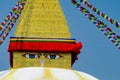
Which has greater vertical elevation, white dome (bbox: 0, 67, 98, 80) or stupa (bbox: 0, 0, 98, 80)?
stupa (bbox: 0, 0, 98, 80)

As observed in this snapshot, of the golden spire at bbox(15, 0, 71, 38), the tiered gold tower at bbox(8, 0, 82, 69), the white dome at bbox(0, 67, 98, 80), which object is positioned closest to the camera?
the white dome at bbox(0, 67, 98, 80)

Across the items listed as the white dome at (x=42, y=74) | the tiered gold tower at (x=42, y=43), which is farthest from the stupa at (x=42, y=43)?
the white dome at (x=42, y=74)

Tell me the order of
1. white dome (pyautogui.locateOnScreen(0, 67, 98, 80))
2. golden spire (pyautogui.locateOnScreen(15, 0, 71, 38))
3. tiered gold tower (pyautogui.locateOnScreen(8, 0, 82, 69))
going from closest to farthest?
white dome (pyautogui.locateOnScreen(0, 67, 98, 80)) < tiered gold tower (pyautogui.locateOnScreen(8, 0, 82, 69)) < golden spire (pyautogui.locateOnScreen(15, 0, 71, 38))

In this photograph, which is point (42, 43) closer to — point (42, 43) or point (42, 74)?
point (42, 43)

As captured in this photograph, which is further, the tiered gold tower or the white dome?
the tiered gold tower

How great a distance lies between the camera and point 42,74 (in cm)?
1934

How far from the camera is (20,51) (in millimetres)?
21531

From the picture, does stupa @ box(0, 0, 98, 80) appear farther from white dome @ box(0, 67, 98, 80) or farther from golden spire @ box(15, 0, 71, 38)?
white dome @ box(0, 67, 98, 80)

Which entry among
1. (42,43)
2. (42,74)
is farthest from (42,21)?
(42,74)

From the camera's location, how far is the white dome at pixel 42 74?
62.9ft

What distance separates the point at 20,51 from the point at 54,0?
2.44 m

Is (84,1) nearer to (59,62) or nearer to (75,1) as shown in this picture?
(75,1)

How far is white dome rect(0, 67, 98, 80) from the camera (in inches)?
755

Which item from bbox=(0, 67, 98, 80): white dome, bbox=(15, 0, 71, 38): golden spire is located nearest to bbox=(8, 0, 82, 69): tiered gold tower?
bbox=(15, 0, 71, 38): golden spire
